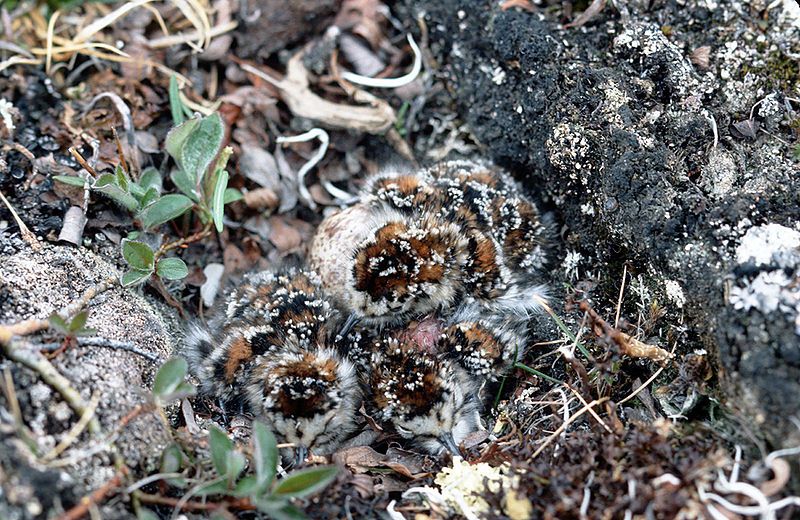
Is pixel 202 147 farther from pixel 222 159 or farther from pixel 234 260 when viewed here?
pixel 234 260

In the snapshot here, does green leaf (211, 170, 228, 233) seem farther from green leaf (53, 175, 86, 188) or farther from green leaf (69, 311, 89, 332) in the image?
green leaf (69, 311, 89, 332)

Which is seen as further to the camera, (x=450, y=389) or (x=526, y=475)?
(x=450, y=389)

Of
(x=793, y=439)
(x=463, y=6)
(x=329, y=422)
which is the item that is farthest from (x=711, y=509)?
(x=463, y=6)

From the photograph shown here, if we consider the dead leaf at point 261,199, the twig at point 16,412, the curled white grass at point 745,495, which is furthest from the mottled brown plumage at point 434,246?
the twig at point 16,412

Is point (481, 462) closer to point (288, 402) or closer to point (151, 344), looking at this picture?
point (288, 402)

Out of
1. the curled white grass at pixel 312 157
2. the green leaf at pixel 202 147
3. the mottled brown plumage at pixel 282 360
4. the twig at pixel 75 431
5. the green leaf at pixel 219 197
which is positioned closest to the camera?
the twig at pixel 75 431

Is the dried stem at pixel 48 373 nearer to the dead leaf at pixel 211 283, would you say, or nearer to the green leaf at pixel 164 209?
the green leaf at pixel 164 209
